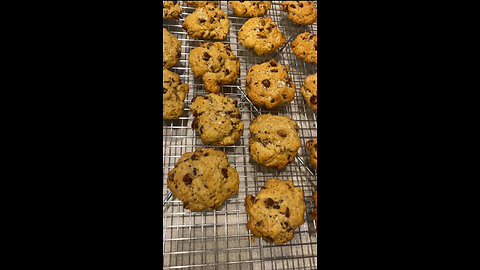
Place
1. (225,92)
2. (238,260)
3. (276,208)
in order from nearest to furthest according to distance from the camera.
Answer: (276,208) → (238,260) → (225,92)

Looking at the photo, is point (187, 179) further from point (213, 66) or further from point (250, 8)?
point (250, 8)

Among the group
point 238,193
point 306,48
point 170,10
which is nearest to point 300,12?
point 306,48

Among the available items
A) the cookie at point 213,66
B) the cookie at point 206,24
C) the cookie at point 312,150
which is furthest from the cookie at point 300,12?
the cookie at point 312,150

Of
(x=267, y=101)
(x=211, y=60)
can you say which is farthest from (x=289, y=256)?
(x=211, y=60)

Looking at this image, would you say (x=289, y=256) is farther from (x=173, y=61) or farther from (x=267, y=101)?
(x=173, y=61)

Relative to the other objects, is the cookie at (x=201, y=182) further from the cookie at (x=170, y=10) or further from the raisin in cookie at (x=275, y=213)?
the cookie at (x=170, y=10)
